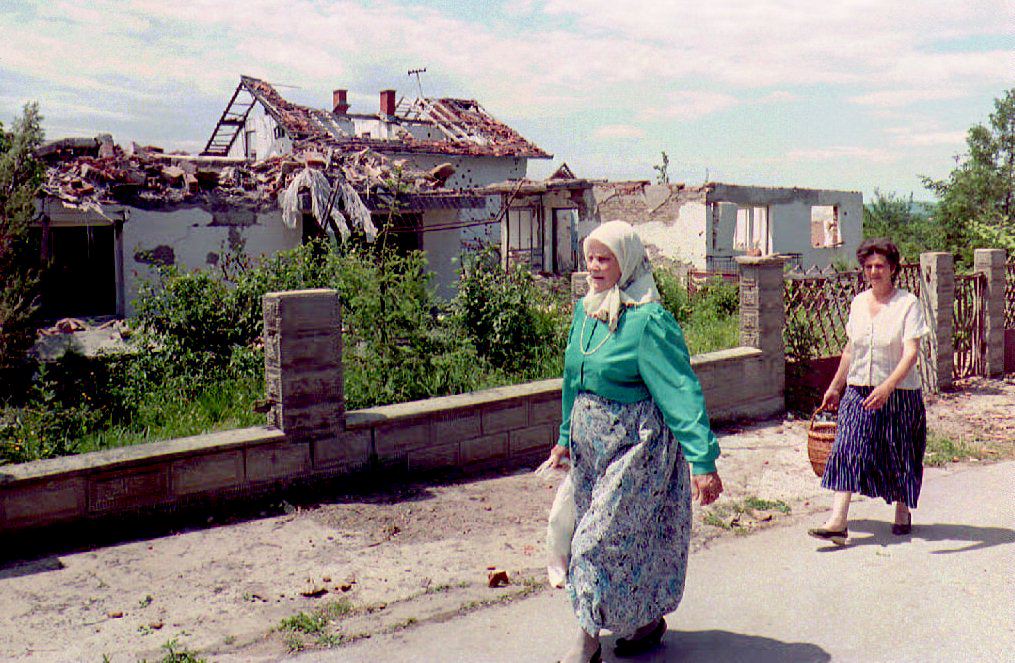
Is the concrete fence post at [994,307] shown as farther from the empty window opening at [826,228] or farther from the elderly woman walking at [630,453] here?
the empty window opening at [826,228]

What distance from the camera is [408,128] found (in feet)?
101

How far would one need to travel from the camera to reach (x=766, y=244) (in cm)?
2967

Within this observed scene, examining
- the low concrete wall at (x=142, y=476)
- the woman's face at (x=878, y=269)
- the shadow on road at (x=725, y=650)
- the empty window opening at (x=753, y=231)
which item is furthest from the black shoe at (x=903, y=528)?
the empty window opening at (x=753, y=231)

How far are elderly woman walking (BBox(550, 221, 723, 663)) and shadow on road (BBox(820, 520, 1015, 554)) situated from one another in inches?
90.5

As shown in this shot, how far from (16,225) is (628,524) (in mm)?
5805

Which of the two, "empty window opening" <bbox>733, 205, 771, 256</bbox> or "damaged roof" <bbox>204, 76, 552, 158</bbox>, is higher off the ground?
"damaged roof" <bbox>204, 76, 552, 158</bbox>

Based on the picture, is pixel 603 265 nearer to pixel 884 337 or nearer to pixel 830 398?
pixel 884 337

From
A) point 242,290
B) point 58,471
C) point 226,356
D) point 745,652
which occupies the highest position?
point 242,290

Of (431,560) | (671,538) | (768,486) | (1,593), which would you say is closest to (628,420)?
(671,538)

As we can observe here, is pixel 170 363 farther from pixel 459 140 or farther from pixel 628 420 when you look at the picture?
pixel 459 140

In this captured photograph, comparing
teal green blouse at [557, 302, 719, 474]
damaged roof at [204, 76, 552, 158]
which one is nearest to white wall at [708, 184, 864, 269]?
damaged roof at [204, 76, 552, 158]

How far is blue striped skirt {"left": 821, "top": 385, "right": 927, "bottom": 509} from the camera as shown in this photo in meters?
5.84

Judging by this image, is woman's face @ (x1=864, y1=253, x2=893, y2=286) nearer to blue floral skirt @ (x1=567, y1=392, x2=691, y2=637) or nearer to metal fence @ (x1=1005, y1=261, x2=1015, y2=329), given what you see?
blue floral skirt @ (x1=567, y1=392, x2=691, y2=637)

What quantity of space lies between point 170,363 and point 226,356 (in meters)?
0.43
